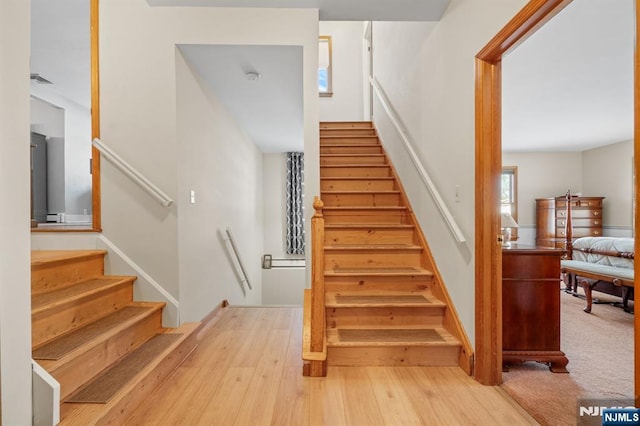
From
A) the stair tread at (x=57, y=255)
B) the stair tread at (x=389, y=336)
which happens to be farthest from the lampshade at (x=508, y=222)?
the stair tread at (x=57, y=255)

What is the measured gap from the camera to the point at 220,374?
200 centimetres

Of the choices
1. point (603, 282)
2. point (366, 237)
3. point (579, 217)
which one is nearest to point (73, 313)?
point (366, 237)

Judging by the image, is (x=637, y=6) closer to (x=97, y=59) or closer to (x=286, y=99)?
(x=286, y=99)

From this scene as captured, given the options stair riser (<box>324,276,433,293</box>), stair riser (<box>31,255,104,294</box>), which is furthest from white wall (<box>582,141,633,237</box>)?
stair riser (<box>31,255,104,294</box>)

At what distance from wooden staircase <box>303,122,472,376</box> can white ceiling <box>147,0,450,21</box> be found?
5.48ft

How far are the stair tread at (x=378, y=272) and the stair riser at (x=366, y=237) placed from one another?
38 centimetres

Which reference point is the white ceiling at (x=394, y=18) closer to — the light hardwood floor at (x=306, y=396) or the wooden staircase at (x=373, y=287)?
the wooden staircase at (x=373, y=287)

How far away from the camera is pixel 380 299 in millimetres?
2422

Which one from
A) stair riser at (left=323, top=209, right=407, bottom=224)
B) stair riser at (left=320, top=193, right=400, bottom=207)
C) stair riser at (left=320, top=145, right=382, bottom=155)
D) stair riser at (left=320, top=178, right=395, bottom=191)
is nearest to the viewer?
stair riser at (left=323, top=209, right=407, bottom=224)

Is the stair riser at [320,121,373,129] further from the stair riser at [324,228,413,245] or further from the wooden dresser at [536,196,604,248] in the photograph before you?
the wooden dresser at [536,196,604,248]

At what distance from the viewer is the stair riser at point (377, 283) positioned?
2.57 m

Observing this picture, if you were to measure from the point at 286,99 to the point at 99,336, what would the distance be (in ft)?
9.03

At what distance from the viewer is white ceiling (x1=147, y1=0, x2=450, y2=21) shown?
8.06 ft

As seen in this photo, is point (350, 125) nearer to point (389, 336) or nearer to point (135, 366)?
point (389, 336)
